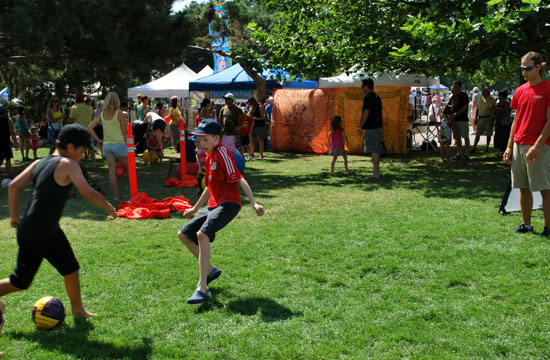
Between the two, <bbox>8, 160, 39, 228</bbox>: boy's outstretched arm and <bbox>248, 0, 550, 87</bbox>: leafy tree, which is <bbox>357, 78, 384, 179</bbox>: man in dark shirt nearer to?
<bbox>248, 0, 550, 87</bbox>: leafy tree

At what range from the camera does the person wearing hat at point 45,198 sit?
12.6 feet

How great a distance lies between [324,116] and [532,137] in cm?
1219

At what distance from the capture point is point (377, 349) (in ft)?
12.3

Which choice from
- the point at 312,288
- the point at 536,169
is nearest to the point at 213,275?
the point at 312,288

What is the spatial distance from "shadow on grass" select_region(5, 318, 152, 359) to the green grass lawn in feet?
0.04

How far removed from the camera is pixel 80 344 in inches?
155

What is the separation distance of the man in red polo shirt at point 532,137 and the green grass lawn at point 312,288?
0.61 m

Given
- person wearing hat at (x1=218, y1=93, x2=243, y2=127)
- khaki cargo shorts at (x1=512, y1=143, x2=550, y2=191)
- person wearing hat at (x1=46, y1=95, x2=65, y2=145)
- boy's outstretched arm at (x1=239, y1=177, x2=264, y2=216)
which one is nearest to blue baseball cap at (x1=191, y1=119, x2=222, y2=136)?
boy's outstretched arm at (x1=239, y1=177, x2=264, y2=216)

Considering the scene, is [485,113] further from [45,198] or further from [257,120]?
[45,198]

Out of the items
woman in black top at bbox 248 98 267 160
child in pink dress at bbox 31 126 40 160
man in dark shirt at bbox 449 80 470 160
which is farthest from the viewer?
child in pink dress at bbox 31 126 40 160

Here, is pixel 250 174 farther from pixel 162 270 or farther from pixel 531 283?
pixel 531 283

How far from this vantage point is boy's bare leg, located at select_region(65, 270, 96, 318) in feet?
14.0

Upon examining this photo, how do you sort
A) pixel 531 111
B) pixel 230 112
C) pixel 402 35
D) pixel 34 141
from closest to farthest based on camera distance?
1. pixel 531 111
2. pixel 402 35
3. pixel 230 112
4. pixel 34 141

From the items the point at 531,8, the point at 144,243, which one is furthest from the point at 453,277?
the point at 531,8
